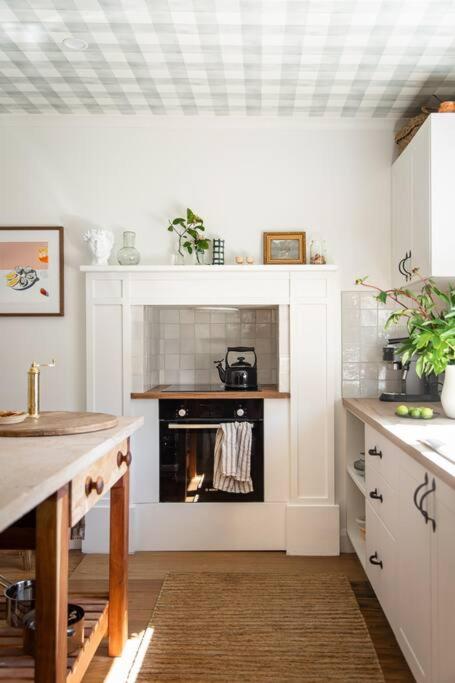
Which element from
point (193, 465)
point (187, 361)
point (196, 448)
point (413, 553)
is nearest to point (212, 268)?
point (187, 361)

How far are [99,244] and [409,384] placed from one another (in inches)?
77.8

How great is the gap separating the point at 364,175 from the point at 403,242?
55 centimetres

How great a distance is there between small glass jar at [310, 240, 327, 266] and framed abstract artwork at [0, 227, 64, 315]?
1.53 m

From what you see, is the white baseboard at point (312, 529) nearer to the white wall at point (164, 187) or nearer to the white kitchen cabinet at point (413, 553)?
the white kitchen cabinet at point (413, 553)

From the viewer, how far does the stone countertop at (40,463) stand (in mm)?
970

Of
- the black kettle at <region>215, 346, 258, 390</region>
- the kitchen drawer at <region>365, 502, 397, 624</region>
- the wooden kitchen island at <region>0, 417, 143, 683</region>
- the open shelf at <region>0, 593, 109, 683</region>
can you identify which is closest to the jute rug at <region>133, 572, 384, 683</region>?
the kitchen drawer at <region>365, 502, 397, 624</region>

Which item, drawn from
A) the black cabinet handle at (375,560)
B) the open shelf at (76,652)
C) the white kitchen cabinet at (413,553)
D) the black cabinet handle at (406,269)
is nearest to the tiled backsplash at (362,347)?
the black cabinet handle at (406,269)

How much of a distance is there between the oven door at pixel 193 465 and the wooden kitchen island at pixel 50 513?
4.43 ft

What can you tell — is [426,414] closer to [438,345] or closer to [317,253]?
[438,345]

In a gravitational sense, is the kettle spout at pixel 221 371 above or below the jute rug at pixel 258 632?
above

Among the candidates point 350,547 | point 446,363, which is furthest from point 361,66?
point 350,547

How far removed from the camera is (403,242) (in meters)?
2.98

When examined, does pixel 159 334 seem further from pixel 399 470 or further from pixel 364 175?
pixel 399 470

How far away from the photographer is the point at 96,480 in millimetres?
1577
